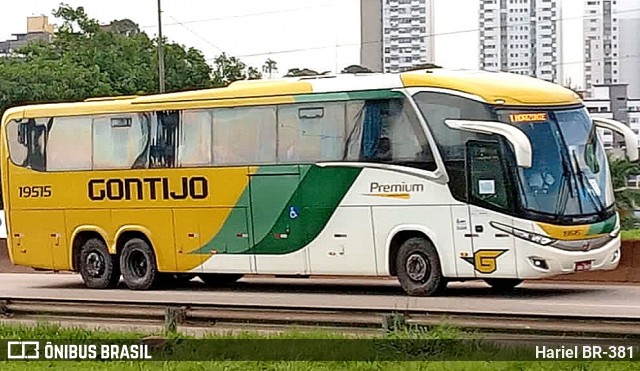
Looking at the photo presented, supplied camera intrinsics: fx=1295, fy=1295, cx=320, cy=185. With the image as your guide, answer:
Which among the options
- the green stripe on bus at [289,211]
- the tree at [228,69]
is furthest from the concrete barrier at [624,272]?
the tree at [228,69]

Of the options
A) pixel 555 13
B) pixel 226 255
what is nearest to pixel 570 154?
pixel 226 255

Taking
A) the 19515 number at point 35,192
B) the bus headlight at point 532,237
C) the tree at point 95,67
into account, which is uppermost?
the tree at point 95,67

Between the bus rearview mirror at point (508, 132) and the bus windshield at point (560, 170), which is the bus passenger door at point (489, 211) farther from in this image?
the bus windshield at point (560, 170)

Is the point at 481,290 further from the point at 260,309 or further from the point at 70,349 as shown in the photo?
the point at 70,349

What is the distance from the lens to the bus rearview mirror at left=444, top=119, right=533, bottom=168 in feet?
57.3

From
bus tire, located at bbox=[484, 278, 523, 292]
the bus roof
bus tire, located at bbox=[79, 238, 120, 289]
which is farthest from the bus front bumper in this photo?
bus tire, located at bbox=[79, 238, 120, 289]

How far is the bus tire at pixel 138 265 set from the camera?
71.6 ft

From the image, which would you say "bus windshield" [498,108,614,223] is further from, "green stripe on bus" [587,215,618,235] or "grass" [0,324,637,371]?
"grass" [0,324,637,371]

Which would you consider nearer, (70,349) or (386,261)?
(70,349)

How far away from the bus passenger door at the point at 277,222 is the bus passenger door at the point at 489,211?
2913mm

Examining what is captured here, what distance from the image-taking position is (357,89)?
19172 millimetres

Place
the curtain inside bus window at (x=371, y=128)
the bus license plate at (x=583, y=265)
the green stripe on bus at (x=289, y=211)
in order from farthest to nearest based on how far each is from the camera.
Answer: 1. the green stripe on bus at (x=289, y=211)
2. the curtain inside bus window at (x=371, y=128)
3. the bus license plate at (x=583, y=265)

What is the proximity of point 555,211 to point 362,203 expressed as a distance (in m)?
2.95

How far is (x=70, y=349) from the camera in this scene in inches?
471
